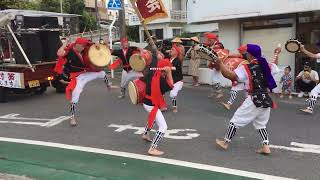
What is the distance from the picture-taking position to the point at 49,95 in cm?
1348

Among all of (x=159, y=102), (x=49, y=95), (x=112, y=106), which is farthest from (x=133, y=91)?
(x=49, y=95)

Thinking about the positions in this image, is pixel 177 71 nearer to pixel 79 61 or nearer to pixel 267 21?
pixel 79 61

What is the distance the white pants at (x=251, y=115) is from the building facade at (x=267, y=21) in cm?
641

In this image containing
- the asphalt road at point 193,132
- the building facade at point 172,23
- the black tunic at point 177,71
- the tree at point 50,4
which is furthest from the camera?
the tree at point 50,4

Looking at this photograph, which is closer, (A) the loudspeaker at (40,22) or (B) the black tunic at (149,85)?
(B) the black tunic at (149,85)

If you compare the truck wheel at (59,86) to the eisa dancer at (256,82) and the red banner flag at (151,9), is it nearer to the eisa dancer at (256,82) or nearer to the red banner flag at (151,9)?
the red banner flag at (151,9)

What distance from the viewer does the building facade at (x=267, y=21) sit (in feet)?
42.4

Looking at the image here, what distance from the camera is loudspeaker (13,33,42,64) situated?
12.0m

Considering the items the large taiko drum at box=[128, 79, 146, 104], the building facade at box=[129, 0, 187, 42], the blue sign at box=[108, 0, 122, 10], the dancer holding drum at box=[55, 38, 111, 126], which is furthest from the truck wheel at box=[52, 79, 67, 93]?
the building facade at box=[129, 0, 187, 42]

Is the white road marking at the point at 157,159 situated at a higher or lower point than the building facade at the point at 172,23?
lower

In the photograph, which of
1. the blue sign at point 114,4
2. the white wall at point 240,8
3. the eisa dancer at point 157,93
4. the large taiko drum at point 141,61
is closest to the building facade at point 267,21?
the white wall at point 240,8

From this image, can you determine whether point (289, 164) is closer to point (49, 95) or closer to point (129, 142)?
point (129, 142)

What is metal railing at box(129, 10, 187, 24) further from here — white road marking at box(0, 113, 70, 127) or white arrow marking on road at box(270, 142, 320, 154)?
white arrow marking on road at box(270, 142, 320, 154)

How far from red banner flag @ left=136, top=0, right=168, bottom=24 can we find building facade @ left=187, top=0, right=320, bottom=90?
17.7 feet
